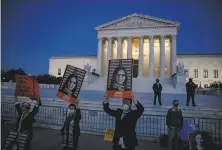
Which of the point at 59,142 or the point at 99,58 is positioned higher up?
the point at 99,58

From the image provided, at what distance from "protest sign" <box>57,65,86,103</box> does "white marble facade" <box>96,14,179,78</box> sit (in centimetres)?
1689

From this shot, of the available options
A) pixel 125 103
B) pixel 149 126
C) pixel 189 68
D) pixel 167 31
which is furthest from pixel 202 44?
pixel 189 68

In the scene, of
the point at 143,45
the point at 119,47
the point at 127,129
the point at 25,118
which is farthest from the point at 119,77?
the point at 143,45

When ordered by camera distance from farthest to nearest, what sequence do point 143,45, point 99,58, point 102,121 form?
point 99,58
point 143,45
point 102,121

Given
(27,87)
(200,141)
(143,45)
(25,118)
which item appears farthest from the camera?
(143,45)

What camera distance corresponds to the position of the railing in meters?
4.93

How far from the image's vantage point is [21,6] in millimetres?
6824

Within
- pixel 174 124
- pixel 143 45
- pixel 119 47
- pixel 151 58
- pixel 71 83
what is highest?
pixel 143 45

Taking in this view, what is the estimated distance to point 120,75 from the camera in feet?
14.5

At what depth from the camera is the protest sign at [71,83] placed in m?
4.65

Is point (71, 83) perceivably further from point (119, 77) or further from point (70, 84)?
point (119, 77)

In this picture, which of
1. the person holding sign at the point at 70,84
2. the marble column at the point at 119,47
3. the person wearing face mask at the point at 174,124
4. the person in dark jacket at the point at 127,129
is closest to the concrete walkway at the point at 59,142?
the person wearing face mask at the point at 174,124

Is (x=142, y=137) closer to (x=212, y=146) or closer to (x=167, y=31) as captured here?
(x=212, y=146)

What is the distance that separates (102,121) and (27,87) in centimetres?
206
